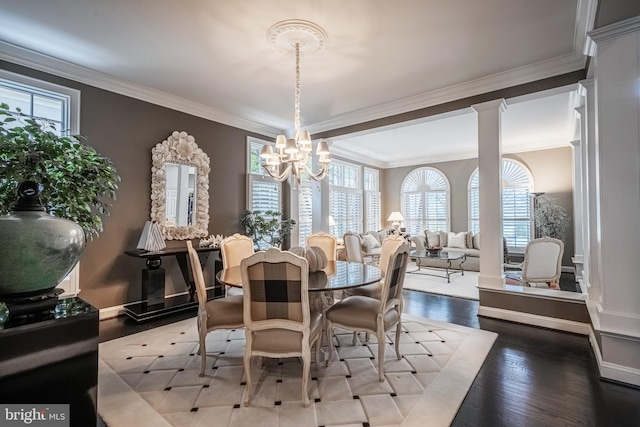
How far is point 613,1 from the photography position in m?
2.16

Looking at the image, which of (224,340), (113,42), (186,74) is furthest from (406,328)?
(113,42)

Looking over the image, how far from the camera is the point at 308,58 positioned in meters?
3.30

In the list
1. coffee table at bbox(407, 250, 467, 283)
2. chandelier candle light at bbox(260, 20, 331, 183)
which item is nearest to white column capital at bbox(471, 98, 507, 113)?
chandelier candle light at bbox(260, 20, 331, 183)

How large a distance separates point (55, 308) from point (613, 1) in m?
4.03

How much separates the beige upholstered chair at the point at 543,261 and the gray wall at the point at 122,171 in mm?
5102

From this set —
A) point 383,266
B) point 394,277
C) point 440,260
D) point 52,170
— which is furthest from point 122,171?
point 440,260

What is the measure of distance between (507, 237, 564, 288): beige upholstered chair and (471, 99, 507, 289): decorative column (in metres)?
0.73

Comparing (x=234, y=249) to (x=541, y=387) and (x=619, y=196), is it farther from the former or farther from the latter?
(x=619, y=196)

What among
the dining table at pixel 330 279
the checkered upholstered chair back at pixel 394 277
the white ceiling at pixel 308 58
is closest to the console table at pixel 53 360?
the dining table at pixel 330 279

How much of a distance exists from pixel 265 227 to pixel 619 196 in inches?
175

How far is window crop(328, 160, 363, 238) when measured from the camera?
7.90 metres

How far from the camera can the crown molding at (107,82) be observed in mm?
3191

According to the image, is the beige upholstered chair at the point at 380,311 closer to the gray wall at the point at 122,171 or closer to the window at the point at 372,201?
the gray wall at the point at 122,171

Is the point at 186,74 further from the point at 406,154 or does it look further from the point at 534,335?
the point at 406,154
